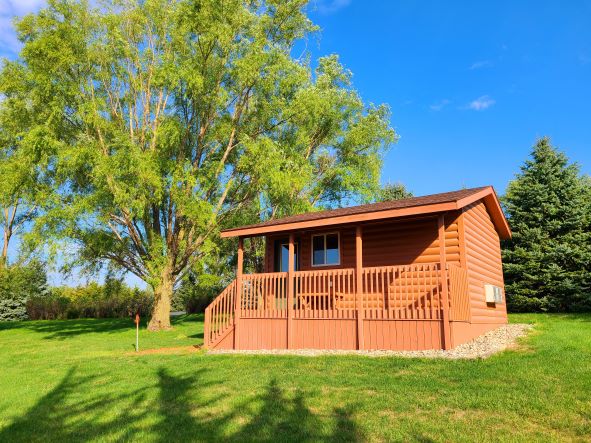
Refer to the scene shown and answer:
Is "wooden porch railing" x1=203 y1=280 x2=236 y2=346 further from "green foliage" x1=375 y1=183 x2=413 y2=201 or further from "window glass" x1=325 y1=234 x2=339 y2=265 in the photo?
"green foliage" x1=375 y1=183 x2=413 y2=201

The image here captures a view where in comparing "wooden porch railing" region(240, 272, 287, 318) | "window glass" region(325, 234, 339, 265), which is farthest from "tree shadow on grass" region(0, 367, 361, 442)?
"window glass" region(325, 234, 339, 265)

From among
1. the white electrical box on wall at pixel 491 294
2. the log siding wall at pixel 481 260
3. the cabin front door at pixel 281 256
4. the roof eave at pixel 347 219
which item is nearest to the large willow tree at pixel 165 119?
the cabin front door at pixel 281 256

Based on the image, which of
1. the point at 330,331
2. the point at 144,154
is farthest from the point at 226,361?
the point at 144,154

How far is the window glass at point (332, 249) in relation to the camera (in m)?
13.6

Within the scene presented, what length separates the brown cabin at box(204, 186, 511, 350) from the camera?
1000cm

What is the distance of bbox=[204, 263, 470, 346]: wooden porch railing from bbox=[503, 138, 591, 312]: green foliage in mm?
10413

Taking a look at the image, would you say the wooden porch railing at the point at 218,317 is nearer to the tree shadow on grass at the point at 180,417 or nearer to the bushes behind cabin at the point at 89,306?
the tree shadow on grass at the point at 180,417

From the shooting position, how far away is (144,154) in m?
17.3

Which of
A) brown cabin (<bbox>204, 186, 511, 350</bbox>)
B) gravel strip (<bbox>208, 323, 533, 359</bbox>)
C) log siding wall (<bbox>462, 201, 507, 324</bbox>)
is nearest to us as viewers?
gravel strip (<bbox>208, 323, 533, 359</bbox>)

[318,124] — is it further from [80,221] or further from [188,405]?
[188,405]

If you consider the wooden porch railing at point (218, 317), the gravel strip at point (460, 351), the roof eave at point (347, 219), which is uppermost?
the roof eave at point (347, 219)

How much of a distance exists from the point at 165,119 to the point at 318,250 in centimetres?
954

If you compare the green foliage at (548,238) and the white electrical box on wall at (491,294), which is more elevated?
the green foliage at (548,238)

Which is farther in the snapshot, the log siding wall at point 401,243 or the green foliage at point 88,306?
the green foliage at point 88,306
